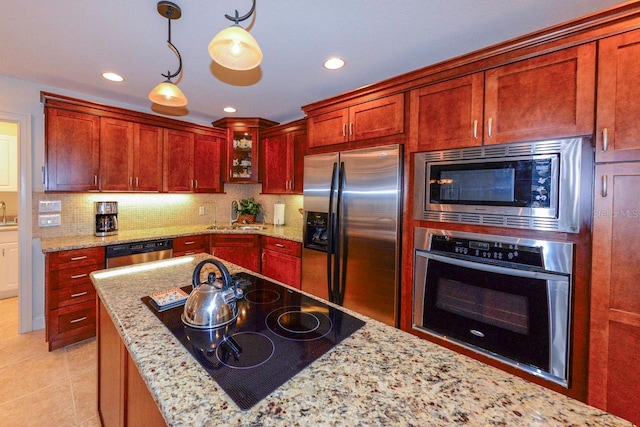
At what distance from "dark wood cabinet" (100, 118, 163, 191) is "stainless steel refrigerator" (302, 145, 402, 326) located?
186 centimetres

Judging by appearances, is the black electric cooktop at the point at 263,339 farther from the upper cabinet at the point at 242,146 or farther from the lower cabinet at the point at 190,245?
the upper cabinet at the point at 242,146

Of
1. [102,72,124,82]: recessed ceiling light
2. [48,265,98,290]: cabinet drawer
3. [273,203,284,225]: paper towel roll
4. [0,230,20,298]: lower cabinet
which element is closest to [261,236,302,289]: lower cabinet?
[273,203,284,225]: paper towel roll

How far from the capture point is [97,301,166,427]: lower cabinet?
34.7 inches

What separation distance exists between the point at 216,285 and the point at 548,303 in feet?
5.83

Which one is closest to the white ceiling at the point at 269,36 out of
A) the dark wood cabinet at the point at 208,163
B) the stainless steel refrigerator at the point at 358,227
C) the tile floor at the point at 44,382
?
the stainless steel refrigerator at the point at 358,227

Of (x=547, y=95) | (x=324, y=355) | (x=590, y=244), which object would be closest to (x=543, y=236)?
(x=590, y=244)

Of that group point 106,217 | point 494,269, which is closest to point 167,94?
point 106,217

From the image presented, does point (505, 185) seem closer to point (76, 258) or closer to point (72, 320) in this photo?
A: point (76, 258)

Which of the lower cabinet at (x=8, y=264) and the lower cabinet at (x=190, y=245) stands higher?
the lower cabinet at (x=190, y=245)

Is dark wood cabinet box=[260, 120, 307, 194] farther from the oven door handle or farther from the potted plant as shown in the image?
the oven door handle

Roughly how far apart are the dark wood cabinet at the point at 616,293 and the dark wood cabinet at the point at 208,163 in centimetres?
371

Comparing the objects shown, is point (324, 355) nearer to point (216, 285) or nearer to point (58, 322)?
point (216, 285)

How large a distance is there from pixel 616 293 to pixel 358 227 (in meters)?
1.54

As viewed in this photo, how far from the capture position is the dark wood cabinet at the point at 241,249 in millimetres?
3363
